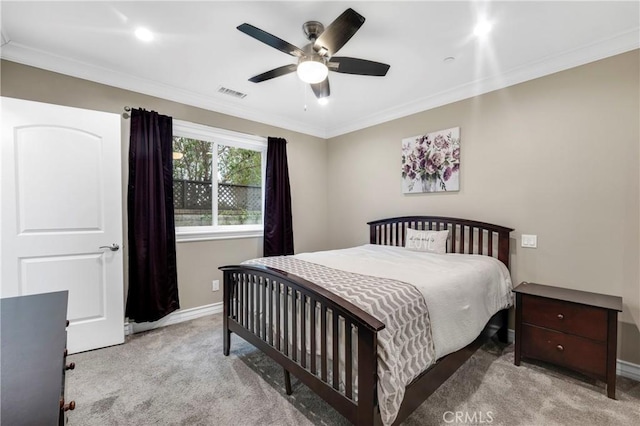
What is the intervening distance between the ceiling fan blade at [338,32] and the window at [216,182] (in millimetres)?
2097

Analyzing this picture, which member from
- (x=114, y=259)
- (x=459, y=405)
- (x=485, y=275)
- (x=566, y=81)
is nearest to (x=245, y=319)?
(x=114, y=259)

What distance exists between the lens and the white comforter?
5.98 ft

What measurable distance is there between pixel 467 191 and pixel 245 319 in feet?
8.65

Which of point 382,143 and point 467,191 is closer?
point 467,191

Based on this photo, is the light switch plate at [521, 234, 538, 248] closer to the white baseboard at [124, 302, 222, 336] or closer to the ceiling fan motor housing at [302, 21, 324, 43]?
the ceiling fan motor housing at [302, 21, 324, 43]

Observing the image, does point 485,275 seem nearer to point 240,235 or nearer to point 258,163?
point 240,235

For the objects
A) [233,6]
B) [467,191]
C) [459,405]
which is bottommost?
[459,405]

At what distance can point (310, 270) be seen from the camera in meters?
2.23

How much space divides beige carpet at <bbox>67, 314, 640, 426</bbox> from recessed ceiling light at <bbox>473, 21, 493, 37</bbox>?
264 centimetres

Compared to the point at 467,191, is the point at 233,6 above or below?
above

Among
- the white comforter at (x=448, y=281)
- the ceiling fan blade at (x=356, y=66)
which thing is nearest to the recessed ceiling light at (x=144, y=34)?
the ceiling fan blade at (x=356, y=66)

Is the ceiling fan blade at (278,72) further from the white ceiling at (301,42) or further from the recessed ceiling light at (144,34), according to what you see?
the recessed ceiling light at (144,34)

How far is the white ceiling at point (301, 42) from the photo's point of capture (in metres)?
A: 1.95

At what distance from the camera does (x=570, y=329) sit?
7.02 feet
